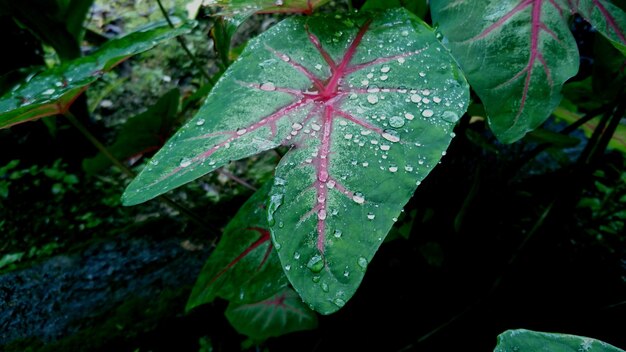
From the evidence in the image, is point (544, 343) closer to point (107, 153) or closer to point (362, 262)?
point (362, 262)

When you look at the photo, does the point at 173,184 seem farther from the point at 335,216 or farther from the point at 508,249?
the point at 508,249

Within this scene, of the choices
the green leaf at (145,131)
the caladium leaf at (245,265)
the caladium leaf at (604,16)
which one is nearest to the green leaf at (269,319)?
the caladium leaf at (245,265)

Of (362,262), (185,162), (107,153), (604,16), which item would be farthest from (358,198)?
(107,153)

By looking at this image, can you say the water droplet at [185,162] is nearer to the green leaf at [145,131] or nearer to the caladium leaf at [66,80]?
the caladium leaf at [66,80]

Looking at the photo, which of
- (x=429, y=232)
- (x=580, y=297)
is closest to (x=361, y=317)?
(x=429, y=232)

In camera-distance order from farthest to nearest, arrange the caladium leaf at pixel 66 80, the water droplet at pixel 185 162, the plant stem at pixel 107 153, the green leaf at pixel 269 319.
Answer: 1. the green leaf at pixel 269 319
2. the plant stem at pixel 107 153
3. the caladium leaf at pixel 66 80
4. the water droplet at pixel 185 162

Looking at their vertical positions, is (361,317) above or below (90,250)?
below

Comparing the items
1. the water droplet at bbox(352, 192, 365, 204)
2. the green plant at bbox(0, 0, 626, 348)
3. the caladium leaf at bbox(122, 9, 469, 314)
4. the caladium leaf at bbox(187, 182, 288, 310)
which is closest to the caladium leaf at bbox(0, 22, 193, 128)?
the green plant at bbox(0, 0, 626, 348)
